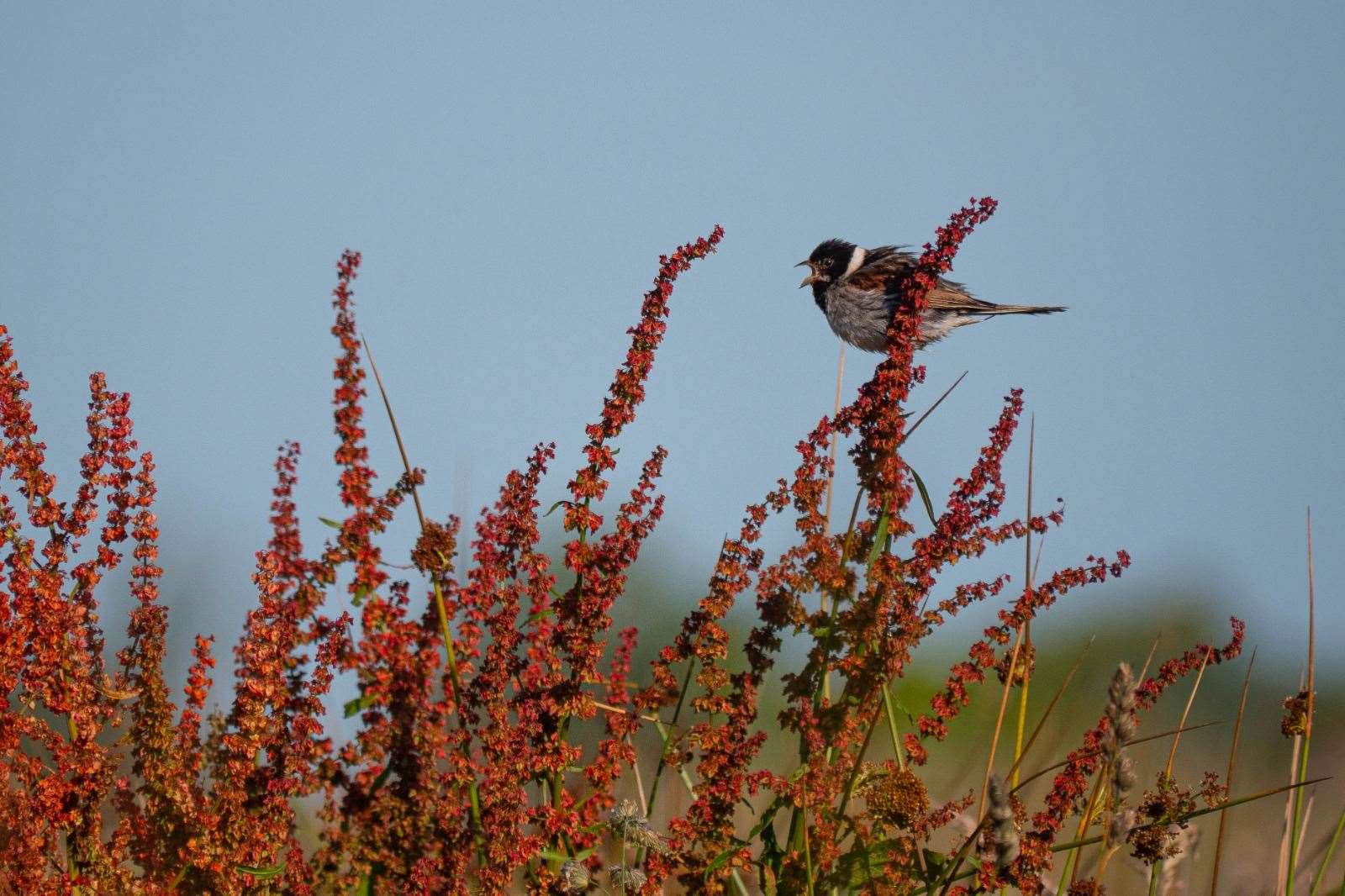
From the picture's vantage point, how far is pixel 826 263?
1033 centimetres

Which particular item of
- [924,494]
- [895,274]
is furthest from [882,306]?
[924,494]

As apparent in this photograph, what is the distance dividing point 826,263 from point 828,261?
0.02 m

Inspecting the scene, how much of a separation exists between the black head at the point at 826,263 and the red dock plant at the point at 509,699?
6.33 metres

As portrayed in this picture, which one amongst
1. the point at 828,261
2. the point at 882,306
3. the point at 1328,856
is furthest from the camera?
the point at 828,261

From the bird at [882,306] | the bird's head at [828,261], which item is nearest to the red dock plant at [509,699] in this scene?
the bird at [882,306]

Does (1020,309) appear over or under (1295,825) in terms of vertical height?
over

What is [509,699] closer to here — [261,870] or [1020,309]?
[261,870]

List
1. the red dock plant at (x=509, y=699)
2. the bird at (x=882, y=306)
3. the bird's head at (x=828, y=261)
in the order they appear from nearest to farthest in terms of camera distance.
→ the red dock plant at (x=509, y=699), the bird at (x=882, y=306), the bird's head at (x=828, y=261)

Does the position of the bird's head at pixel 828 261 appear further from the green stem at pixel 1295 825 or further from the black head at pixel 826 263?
the green stem at pixel 1295 825

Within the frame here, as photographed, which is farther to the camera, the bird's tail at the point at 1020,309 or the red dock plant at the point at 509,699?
the bird's tail at the point at 1020,309

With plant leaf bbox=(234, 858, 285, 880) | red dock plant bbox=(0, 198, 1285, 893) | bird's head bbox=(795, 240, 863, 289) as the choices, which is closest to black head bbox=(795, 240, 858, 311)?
bird's head bbox=(795, 240, 863, 289)

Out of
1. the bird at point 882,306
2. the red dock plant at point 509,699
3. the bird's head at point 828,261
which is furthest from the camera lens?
the bird's head at point 828,261

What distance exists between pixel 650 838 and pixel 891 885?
0.60 m

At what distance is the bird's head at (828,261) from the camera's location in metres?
10.1
